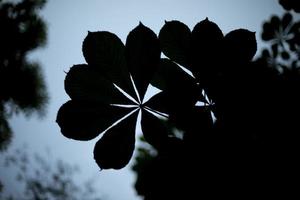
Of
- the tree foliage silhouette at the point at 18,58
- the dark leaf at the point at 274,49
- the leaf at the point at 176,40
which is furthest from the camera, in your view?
the tree foliage silhouette at the point at 18,58

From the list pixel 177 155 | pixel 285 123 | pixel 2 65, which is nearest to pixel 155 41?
pixel 177 155

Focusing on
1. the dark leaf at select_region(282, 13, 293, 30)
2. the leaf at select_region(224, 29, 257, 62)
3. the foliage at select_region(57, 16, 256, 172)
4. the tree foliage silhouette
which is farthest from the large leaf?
the tree foliage silhouette

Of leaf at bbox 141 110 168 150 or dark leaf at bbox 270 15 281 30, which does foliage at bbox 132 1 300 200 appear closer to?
leaf at bbox 141 110 168 150

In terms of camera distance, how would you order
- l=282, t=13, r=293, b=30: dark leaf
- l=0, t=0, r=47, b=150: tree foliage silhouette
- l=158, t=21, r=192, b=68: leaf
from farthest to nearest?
l=0, t=0, r=47, b=150: tree foliage silhouette
l=282, t=13, r=293, b=30: dark leaf
l=158, t=21, r=192, b=68: leaf

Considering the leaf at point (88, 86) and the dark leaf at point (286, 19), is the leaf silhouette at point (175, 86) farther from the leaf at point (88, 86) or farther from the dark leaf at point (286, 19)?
the dark leaf at point (286, 19)

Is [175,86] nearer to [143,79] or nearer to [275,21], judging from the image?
[143,79]

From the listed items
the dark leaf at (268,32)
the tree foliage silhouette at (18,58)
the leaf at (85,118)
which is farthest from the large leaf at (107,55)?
the tree foliage silhouette at (18,58)
